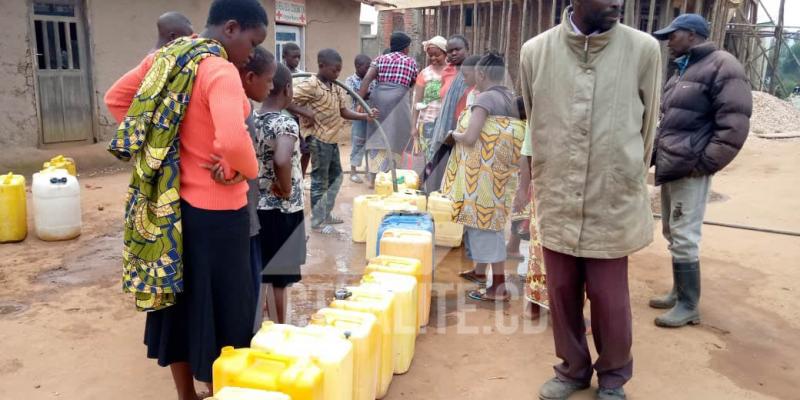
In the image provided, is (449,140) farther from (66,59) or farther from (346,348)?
(66,59)

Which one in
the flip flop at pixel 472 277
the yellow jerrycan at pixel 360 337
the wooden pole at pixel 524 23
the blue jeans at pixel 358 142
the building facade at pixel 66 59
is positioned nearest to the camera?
the yellow jerrycan at pixel 360 337

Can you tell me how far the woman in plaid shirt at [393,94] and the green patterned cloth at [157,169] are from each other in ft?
15.5

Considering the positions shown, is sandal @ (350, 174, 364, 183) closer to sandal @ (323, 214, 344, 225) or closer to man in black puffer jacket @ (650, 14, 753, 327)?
sandal @ (323, 214, 344, 225)

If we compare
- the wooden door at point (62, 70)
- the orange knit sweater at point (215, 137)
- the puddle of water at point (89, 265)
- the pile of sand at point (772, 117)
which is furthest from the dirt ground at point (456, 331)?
the pile of sand at point (772, 117)

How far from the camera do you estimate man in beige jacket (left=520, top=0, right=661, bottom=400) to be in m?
2.50

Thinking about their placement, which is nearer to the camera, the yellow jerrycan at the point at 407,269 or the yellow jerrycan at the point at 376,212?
the yellow jerrycan at the point at 407,269

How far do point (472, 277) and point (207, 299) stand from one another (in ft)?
8.78

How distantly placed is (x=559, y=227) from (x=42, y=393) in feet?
8.35

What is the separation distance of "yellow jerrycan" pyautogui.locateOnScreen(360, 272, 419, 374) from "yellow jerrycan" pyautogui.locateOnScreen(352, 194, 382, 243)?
2011 millimetres

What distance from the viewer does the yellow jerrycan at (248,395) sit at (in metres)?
1.89

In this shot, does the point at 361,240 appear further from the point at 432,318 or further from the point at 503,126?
the point at 503,126

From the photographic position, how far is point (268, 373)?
208cm

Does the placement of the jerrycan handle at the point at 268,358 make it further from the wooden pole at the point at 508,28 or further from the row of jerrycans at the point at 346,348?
the wooden pole at the point at 508,28

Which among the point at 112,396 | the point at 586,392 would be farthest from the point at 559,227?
the point at 112,396
